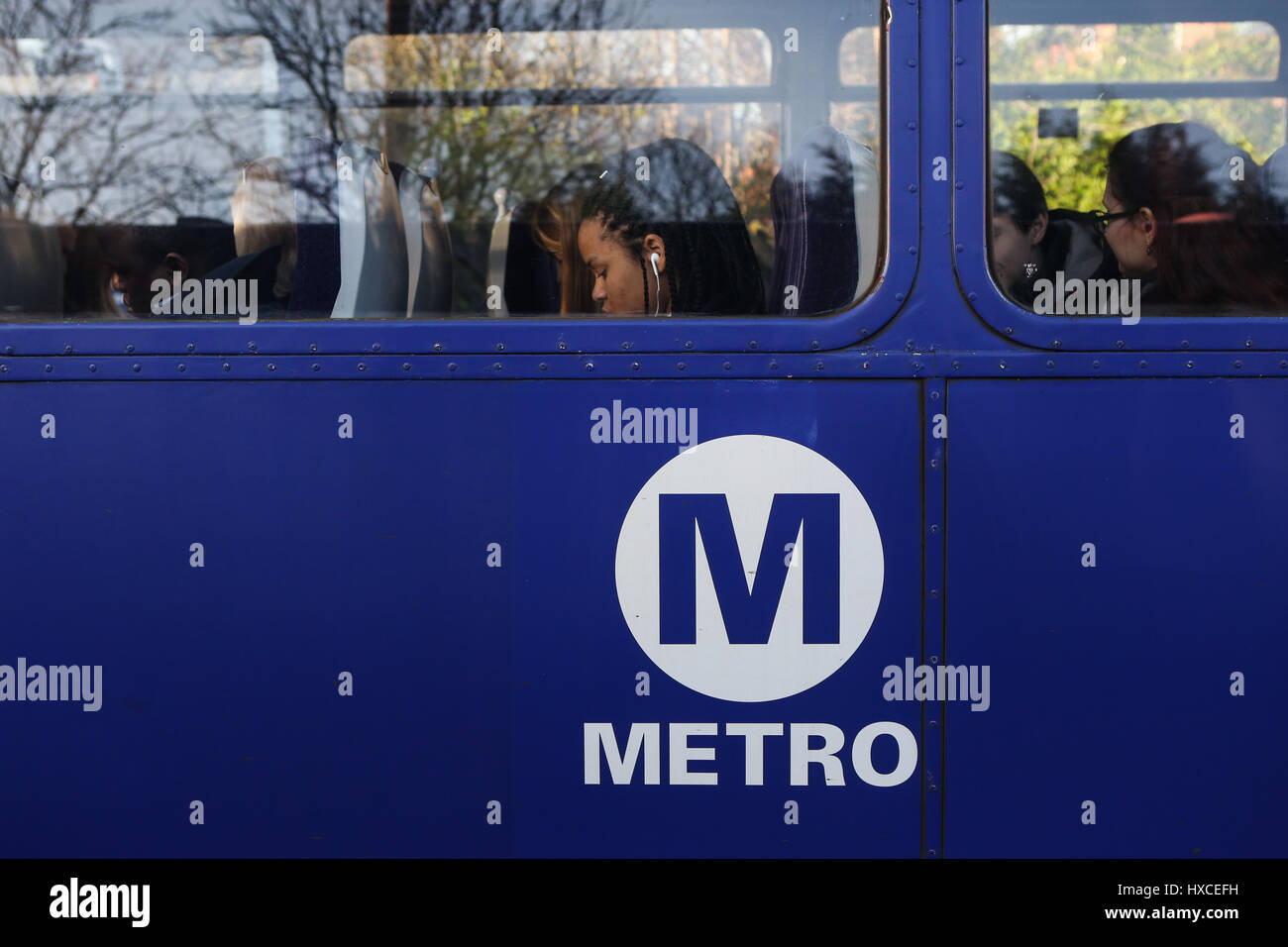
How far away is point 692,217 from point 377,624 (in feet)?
3.34

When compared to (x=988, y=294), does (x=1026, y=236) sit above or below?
above

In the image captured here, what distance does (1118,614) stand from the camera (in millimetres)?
2010

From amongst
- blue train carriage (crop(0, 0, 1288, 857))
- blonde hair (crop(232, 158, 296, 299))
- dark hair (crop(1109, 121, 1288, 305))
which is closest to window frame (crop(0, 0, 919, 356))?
blue train carriage (crop(0, 0, 1288, 857))

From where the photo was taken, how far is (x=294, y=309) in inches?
80.9

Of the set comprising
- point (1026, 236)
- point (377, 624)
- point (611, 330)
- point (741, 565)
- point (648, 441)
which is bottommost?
point (377, 624)

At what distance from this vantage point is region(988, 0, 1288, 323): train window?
201 cm

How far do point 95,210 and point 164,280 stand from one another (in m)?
0.20

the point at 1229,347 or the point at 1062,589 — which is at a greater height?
the point at 1229,347

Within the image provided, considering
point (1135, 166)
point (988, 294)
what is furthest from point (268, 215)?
point (1135, 166)

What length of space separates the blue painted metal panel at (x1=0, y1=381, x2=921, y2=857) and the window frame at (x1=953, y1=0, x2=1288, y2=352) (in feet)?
0.80

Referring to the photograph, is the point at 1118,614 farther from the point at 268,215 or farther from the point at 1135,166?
the point at 268,215

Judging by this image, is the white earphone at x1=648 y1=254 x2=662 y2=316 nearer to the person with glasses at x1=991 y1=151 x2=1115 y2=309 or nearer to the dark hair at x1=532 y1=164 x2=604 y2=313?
the dark hair at x1=532 y1=164 x2=604 y2=313
